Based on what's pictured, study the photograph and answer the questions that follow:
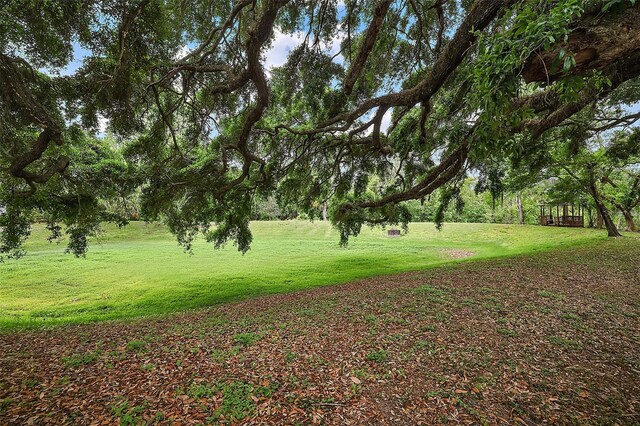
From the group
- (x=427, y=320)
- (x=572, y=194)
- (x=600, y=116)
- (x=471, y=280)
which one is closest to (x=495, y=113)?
(x=427, y=320)

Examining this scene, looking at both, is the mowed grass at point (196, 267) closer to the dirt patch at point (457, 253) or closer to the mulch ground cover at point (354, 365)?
the dirt patch at point (457, 253)

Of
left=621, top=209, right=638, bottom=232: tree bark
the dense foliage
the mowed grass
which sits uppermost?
the dense foliage

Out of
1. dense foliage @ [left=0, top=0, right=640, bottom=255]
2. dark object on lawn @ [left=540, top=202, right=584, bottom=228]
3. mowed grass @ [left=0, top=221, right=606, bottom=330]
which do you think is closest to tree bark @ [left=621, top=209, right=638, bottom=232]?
mowed grass @ [left=0, top=221, right=606, bottom=330]

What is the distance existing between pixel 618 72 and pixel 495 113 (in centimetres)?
254

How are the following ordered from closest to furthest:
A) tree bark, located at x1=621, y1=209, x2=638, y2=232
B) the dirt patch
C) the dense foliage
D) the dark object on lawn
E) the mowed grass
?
1. the dense foliage
2. the mowed grass
3. the dirt patch
4. tree bark, located at x1=621, y1=209, x2=638, y2=232
5. the dark object on lawn

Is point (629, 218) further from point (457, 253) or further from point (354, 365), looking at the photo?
point (354, 365)

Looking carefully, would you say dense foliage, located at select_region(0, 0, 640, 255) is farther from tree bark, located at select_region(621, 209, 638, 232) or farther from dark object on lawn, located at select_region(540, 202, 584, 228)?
dark object on lawn, located at select_region(540, 202, 584, 228)

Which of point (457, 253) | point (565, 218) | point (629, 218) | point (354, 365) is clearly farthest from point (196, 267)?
point (565, 218)

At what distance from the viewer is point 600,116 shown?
936 cm

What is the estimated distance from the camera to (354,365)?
4.09m

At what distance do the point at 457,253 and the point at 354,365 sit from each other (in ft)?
57.9

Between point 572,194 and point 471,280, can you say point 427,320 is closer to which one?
point 471,280

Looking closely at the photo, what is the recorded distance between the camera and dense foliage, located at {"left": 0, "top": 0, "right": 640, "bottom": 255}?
2578mm

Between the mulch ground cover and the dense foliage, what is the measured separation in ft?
9.42
